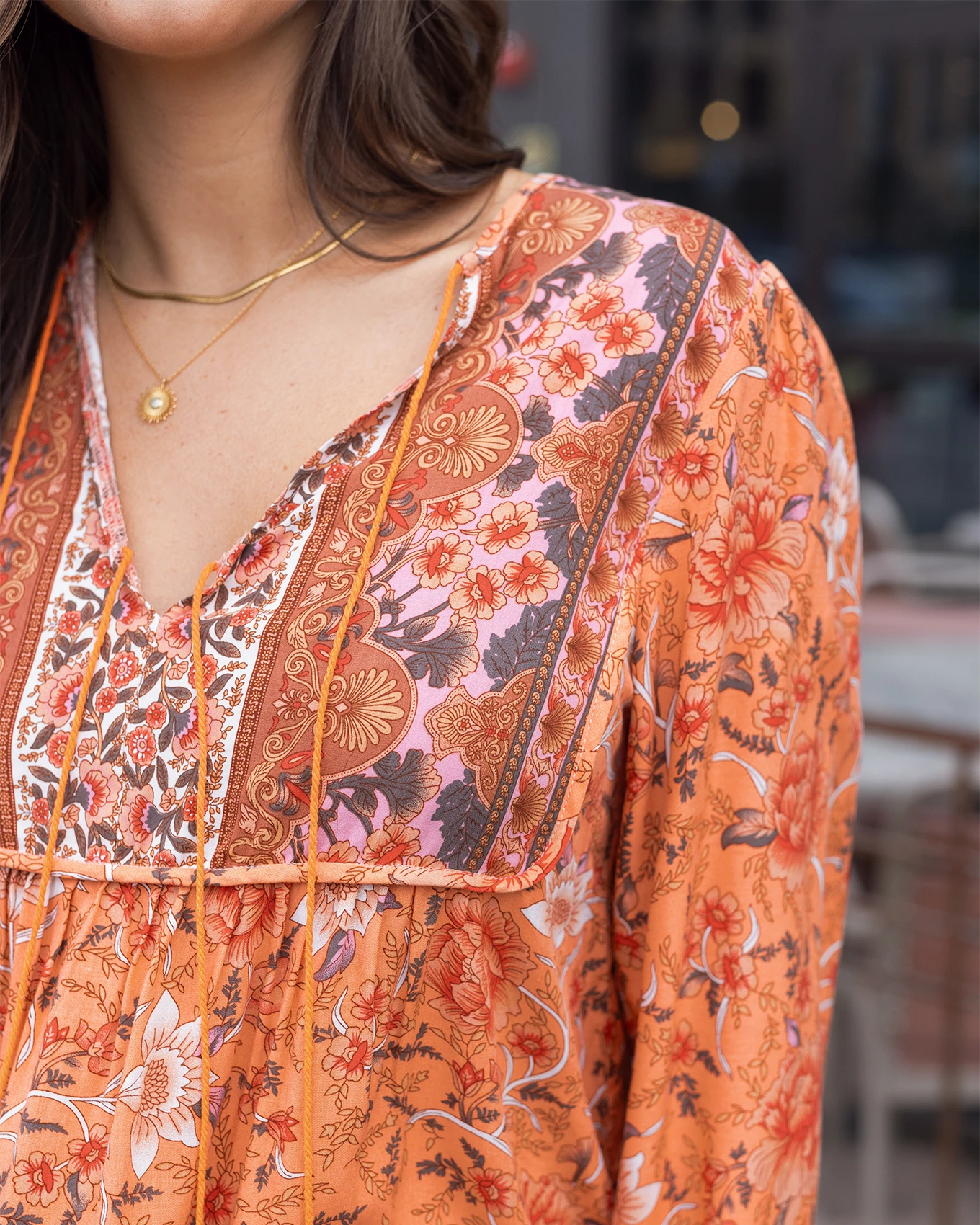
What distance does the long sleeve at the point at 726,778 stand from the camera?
0.81 metres

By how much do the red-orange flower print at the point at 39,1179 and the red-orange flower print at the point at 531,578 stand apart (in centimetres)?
42

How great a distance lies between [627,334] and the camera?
2.66ft

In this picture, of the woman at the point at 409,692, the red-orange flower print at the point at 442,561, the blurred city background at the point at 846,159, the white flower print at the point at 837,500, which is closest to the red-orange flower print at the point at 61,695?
the woman at the point at 409,692

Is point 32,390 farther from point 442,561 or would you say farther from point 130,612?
point 442,561

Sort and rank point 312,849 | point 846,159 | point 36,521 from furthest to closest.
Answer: point 846,159 → point 36,521 → point 312,849

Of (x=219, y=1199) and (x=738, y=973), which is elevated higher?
(x=738, y=973)

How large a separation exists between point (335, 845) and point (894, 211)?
4.30 m

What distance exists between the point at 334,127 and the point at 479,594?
0.36 m

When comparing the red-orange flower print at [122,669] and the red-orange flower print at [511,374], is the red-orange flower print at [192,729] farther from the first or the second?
the red-orange flower print at [511,374]

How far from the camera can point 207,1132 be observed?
750 millimetres

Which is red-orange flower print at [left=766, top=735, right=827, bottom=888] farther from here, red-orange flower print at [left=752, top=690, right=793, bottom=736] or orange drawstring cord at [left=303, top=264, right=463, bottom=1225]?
orange drawstring cord at [left=303, top=264, right=463, bottom=1225]

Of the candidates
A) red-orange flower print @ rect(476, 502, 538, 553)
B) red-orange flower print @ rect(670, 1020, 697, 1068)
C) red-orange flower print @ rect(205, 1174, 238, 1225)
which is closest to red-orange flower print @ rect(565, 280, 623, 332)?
red-orange flower print @ rect(476, 502, 538, 553)

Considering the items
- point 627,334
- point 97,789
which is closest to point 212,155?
point 627,334

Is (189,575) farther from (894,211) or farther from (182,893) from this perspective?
(894,211)
